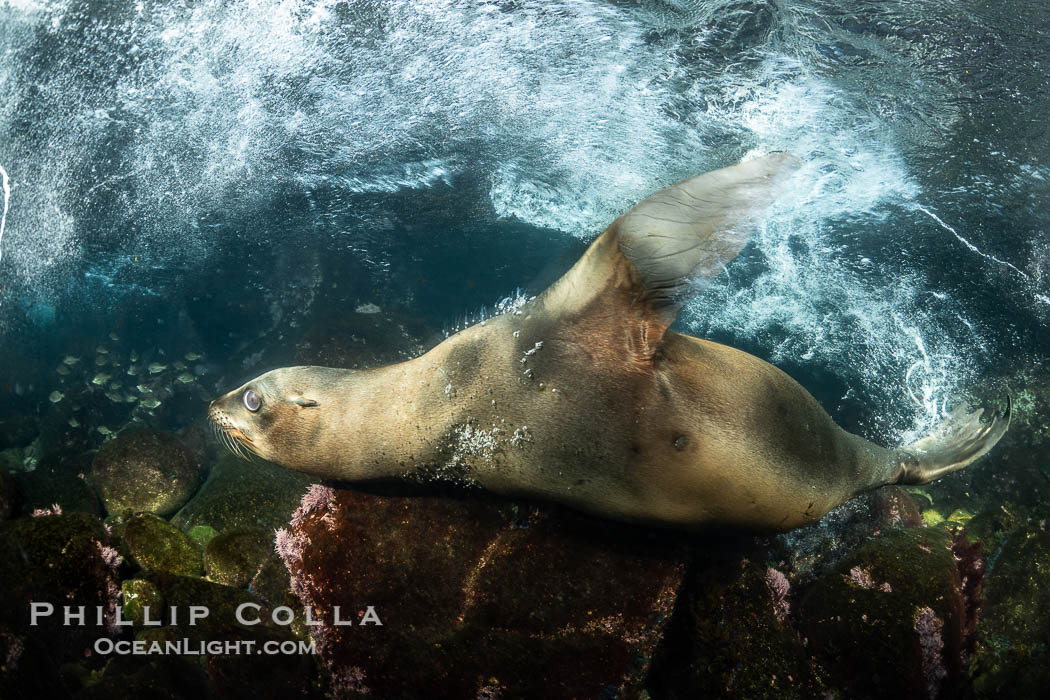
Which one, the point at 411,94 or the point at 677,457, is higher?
the point at 411,94

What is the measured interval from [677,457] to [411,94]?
320 inches

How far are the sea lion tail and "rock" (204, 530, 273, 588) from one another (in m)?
4.24

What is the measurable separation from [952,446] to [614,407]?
2980 millimetres

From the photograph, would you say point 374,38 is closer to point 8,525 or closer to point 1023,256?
point 8,525

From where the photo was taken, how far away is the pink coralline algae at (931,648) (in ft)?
9.31

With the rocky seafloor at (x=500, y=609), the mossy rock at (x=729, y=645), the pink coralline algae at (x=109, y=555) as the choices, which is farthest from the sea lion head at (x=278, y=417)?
the mossy rock at (x=729, y=645)

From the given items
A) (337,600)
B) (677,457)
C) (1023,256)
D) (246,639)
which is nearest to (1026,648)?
(677,457)

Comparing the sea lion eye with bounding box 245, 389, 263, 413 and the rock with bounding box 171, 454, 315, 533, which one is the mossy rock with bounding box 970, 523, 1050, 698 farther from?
the rock with bounding box 171, 454, 315, 533

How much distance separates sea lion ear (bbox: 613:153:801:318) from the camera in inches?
81.7

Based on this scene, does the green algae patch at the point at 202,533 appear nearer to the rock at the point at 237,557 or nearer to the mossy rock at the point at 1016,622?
the rock at the point at 237,557

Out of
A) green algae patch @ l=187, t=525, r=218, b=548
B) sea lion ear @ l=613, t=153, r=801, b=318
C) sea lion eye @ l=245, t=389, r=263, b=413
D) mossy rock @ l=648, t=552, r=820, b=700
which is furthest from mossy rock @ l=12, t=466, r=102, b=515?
sea lion ear @ l=613, t=153, r=801, b=318

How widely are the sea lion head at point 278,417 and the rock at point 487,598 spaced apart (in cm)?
51

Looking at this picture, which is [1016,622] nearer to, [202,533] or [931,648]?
[931,648]

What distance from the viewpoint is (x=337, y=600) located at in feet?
8.95
